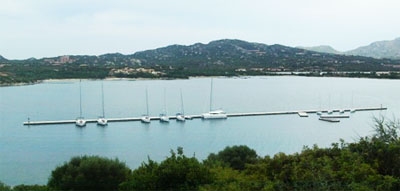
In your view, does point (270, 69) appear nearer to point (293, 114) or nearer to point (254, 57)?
point (254, 57)

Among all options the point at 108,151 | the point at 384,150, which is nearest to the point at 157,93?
the point at 108,151

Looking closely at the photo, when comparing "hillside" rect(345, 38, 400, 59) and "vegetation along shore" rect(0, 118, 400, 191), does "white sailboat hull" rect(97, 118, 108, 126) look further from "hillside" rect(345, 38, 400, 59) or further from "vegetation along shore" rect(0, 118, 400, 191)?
"hillside" rect(345, 38, 400, 59)

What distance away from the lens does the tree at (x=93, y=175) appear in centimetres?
707

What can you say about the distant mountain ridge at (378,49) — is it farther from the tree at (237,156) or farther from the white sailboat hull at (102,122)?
the tree at (237,156)

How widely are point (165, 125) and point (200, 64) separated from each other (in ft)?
139

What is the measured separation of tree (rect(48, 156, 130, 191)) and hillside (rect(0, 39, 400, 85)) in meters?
44.6

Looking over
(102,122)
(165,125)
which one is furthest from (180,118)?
(102,122)

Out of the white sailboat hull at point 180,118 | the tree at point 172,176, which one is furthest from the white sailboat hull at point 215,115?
the tree at point 172,176

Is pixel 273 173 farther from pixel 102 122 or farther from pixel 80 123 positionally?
pixel 80 123

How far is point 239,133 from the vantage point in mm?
24312

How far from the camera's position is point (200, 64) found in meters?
68.8

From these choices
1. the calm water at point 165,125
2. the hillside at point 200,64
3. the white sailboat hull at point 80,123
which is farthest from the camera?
the hillside at point 200,64

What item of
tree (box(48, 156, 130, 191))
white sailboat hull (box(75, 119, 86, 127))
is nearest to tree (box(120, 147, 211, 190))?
tree (box(48, 156, 130, 191))

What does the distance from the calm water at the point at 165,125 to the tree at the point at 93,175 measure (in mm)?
7207
